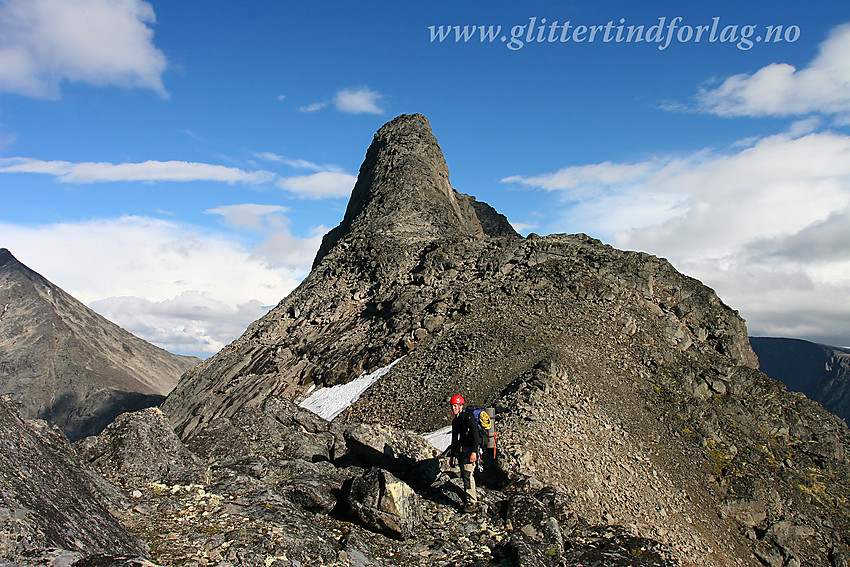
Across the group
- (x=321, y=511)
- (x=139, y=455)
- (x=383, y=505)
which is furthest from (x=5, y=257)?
(x=383, y=505)

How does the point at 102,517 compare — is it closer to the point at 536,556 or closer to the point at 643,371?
the point at 536,556

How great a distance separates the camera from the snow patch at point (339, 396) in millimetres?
33250

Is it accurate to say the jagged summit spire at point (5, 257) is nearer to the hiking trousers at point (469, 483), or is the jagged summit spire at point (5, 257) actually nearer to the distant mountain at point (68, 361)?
the distant mountain at point (68, 361)

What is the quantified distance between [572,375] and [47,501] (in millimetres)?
23863

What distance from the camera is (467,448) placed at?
44.3ft

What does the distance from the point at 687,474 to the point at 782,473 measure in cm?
599

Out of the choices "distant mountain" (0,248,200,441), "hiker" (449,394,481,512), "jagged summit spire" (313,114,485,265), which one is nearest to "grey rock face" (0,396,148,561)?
"hiker" (449,394,481,512)

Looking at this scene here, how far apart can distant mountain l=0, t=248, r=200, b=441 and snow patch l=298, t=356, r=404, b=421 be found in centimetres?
5816

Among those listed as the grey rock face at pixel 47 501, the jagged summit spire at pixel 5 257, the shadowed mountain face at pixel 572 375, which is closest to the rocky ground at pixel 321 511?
the grey rock face at pixel 47 501

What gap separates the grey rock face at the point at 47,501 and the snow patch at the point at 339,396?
77.4 ft

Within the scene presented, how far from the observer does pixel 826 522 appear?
83.9 ft

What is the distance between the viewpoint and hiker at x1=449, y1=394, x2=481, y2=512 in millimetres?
13469

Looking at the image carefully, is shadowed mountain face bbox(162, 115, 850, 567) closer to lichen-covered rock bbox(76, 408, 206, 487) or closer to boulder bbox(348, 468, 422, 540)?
lichen-covered rock bbox(76, 408, 206, 487)

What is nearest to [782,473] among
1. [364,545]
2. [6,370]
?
[364,545]
